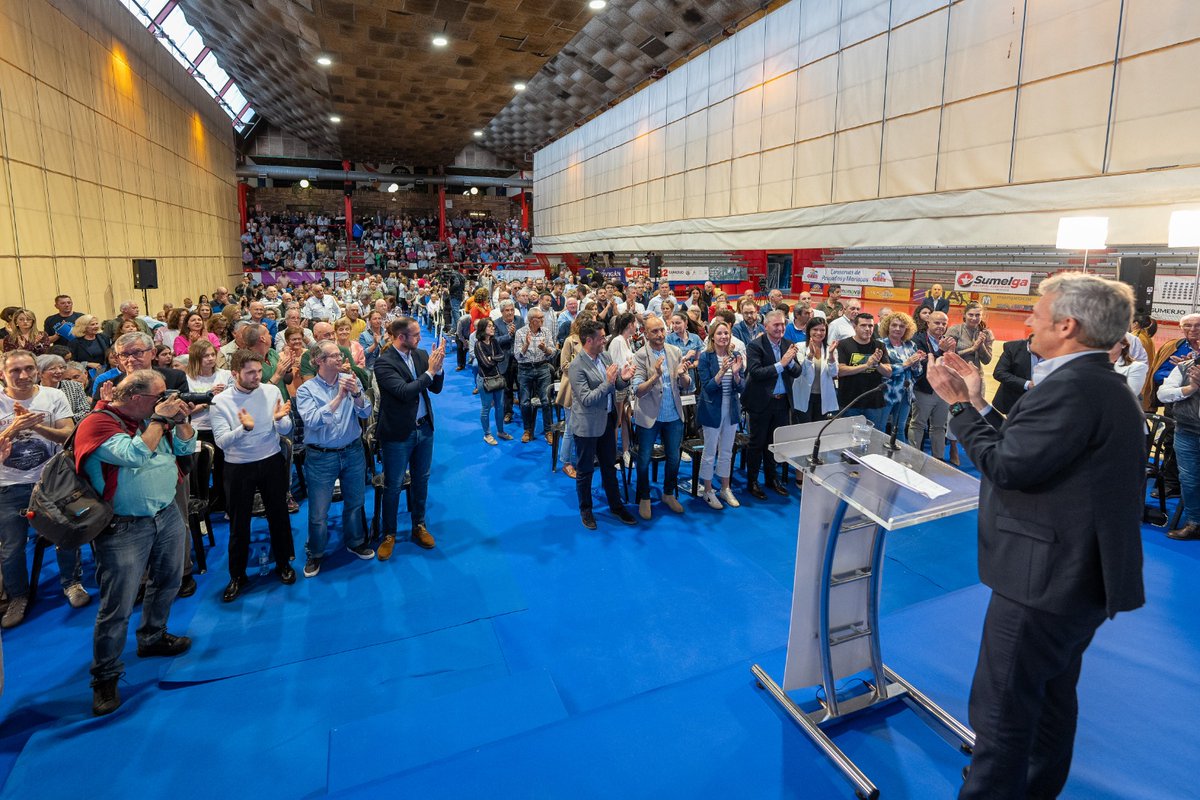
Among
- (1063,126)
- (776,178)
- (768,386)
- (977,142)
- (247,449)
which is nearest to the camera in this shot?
(247,449)

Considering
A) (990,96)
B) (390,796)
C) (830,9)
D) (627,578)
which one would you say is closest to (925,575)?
(627,578)

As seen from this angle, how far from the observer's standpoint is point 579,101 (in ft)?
77.0

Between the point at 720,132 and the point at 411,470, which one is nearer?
the point at 411,470

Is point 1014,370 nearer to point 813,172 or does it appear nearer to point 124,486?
point 124,486

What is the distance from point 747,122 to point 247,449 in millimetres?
15297

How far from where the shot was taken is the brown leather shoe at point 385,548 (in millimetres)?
4531

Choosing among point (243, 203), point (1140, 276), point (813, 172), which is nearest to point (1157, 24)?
point (1140, 276)

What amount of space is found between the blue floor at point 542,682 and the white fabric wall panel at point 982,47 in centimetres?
839

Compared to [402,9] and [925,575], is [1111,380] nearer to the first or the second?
[925,575]

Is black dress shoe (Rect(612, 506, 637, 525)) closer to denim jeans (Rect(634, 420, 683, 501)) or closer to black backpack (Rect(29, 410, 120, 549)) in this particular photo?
denim jeans (Rect(634, 420, 683, 501))

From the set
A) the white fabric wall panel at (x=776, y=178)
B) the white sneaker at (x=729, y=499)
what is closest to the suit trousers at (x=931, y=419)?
the white sneaker at (x=729, y=499)

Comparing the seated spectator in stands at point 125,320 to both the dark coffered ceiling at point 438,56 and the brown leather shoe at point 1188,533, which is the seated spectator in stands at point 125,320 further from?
the brown leather shoe at point 1188,533

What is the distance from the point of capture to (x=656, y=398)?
16.4 ft

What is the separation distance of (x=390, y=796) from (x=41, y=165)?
1097 centimetres
